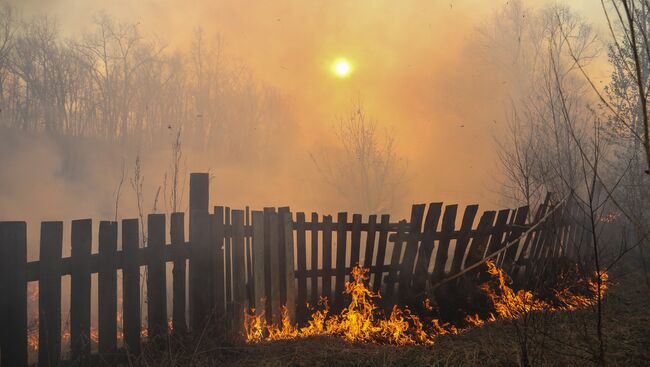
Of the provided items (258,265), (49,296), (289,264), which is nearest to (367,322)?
(289,264)

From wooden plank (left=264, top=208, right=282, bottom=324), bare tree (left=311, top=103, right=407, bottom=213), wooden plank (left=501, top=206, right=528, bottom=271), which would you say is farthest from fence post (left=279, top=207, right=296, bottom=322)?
bare tree (left=311, top=103, right=407, bottom=213)

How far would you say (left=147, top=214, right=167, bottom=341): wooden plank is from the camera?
381 cm

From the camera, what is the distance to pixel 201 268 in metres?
4.20

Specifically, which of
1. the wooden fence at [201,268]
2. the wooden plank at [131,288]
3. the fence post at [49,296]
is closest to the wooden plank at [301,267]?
the wooden fence at [201,268]

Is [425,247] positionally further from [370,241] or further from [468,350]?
[468,350]

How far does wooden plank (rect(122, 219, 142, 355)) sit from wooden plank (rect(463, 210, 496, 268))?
401 centimetres

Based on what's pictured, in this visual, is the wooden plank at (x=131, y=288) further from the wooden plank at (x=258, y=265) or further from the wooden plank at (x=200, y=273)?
the wooden plank at (x=258, y=265)

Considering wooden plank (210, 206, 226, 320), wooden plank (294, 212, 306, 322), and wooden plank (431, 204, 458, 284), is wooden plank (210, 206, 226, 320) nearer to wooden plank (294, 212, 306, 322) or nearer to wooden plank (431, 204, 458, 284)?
wooden plank (294, 212, 306, 322)

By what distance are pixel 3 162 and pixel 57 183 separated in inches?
75.1

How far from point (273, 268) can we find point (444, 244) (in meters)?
2.23

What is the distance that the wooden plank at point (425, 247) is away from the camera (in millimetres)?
5500

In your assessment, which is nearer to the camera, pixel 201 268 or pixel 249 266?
pixel 201 268

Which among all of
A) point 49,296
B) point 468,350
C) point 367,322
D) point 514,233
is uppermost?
point 514,233

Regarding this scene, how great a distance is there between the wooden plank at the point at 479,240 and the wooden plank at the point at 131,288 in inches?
158
